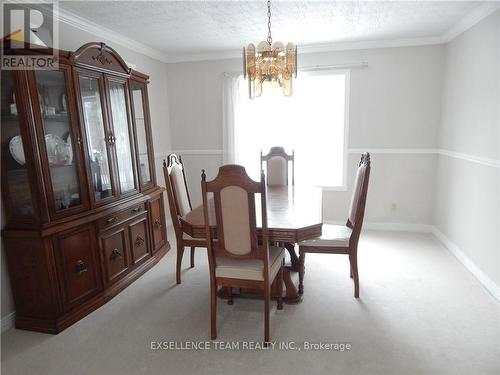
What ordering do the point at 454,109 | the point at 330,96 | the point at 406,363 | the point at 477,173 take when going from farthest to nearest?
the point at 330,96 < the point at 454,109 < the point at 477,173 < the point at 406,363

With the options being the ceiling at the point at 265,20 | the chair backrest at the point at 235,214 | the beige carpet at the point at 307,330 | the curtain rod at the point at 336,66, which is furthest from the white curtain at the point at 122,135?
the curtain rod at the point at 336,66

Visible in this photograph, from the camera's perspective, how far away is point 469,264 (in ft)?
10.3

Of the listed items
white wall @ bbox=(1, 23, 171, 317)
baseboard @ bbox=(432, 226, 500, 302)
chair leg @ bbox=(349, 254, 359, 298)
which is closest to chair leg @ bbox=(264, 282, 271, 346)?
chair leg @ bbox=(349, 254, 359, 298)

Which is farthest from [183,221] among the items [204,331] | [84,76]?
[84,76]

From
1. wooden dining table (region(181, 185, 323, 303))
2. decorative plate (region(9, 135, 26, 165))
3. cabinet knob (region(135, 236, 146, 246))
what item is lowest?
cabinet knob (region(135, 236, 146, 246))

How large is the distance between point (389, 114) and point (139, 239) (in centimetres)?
329

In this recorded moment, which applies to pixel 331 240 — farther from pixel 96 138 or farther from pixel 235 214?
pixel 96 138

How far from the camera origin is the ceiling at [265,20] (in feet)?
9.07

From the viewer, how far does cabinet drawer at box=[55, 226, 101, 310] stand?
2324 millimetres

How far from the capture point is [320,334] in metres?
2.21

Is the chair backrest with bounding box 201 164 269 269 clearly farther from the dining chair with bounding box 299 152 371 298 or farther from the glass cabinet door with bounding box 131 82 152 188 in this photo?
the glass cabinet door with bounding box 131 82 152 188

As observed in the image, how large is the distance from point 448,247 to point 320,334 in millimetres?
2277

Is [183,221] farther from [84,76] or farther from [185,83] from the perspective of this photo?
[185,83]

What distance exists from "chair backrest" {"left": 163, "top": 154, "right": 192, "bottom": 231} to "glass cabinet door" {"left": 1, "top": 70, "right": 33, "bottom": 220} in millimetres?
986
